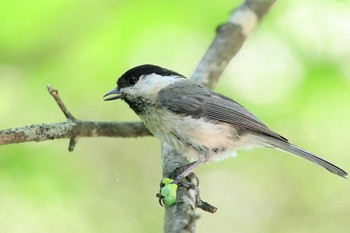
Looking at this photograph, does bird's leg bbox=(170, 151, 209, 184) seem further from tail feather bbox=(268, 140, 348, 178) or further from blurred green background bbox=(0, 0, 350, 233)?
blurred green background bbox=(0, 0, 350, 233)

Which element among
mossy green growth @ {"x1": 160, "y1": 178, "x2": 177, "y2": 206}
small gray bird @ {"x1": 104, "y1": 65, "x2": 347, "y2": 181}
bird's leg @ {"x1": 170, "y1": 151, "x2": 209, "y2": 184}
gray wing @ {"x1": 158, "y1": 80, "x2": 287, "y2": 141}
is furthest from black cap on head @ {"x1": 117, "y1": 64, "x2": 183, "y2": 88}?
mossy green growth @ {"x1": 160, "y1": 178, "x2": 177, "y2": 206}

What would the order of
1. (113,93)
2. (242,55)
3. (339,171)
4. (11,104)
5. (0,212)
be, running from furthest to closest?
(242,55), (0,212), (11,104), (113,93), (339,171)

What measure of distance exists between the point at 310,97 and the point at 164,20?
4.11 feet

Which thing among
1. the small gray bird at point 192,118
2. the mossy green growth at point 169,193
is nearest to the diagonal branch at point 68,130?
the small gray bird at point 192,118

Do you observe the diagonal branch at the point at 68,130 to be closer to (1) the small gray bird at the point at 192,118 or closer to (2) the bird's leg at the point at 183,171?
(1) the small gray bird at the point at 192,118

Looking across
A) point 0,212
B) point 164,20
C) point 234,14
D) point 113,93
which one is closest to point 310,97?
point 234,14

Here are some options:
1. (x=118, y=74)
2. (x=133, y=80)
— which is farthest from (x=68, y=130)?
(x=118, y=74)

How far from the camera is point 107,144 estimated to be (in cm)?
537

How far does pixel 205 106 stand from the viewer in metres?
3.32

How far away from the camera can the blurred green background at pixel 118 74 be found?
366cm

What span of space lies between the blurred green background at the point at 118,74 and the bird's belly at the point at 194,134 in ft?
2.87

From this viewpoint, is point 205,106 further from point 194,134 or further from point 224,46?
point 224,46

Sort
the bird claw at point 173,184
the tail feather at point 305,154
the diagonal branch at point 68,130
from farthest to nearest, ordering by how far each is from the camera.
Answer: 1. the tail feather at point 305,154
2. the diagonal branch at point 68,130
3. the bird claw at point 173,184

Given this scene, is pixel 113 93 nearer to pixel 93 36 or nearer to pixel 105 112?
pixel 93 36
